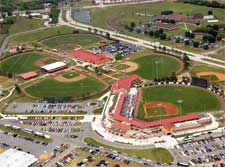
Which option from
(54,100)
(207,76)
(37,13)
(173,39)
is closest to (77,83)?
(54,100)

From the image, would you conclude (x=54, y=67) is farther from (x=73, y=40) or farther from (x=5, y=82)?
(x=73, y=40)

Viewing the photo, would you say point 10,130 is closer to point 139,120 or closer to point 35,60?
point 139,120

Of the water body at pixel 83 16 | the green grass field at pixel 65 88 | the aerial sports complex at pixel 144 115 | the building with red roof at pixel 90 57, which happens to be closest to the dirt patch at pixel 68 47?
the building with red roof at pixel 90 57

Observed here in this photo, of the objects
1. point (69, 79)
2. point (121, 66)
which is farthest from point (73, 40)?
point (69, 79)

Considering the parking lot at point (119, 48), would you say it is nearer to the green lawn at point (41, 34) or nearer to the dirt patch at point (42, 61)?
the dirt patch at point (42, 61)

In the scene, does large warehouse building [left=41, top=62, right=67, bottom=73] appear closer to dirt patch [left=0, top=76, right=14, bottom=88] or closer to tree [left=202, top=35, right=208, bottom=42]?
dirt patch [left=0, top=76, right=14, bottom=88]
